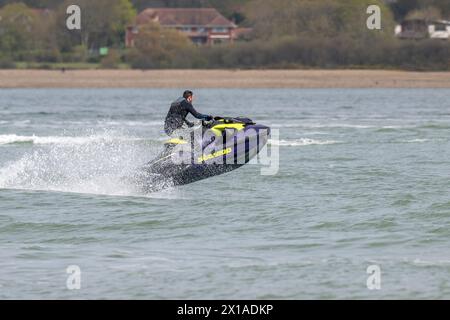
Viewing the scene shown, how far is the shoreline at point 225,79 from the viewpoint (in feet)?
244

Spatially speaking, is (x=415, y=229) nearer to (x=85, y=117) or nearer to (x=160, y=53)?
(x=85, y=117)

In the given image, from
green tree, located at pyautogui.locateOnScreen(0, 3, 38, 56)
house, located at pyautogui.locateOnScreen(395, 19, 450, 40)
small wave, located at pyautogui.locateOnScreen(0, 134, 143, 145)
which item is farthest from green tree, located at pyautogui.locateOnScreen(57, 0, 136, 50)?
small wave, located at pyautogui.locateOnScreen(0, 134, 143, 145)

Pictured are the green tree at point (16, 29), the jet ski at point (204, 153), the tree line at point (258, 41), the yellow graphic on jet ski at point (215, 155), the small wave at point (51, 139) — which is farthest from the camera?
the green tree at point (16, 29)

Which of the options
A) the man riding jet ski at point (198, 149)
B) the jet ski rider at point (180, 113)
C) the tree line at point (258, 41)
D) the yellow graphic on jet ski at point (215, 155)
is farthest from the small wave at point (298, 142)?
the tree line at point (258, 41)

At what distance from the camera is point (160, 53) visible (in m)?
88.6

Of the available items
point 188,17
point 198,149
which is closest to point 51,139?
point 198,149

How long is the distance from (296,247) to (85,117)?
3103 centimetres

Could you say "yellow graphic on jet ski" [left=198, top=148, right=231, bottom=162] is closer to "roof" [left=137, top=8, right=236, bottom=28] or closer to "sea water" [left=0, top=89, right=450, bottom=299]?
"sea water" [left=0, top=89, right=450, bottom=299]

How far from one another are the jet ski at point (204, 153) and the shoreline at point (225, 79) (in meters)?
55.0

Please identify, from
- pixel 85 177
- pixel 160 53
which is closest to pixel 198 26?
pixel 160 53

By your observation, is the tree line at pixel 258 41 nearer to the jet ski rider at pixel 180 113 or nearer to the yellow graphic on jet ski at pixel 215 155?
the yellow graphic on jet ski at pixel 215 155

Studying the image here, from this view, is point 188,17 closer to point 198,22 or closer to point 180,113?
point 198,22

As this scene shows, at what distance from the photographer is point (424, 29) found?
294 feet

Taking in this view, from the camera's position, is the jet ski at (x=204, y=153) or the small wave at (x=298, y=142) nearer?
the jet ski at (x=204, y=153)
